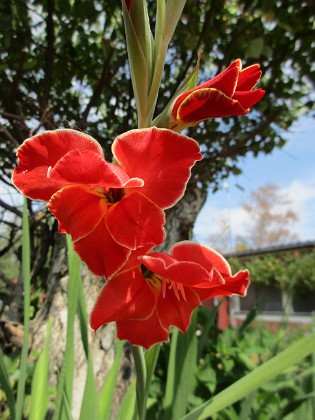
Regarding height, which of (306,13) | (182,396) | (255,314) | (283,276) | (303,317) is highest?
(306,13)

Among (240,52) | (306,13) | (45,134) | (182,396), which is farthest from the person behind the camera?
(240,52)

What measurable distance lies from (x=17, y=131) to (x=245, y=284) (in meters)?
1.41

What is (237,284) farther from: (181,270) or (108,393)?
(108,393)

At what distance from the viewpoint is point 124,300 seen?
1.47 ft

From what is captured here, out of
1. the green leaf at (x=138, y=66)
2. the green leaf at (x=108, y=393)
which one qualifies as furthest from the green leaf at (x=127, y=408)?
the green leaf at (x=138, y=66)

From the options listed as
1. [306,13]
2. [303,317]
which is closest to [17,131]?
[306,13]

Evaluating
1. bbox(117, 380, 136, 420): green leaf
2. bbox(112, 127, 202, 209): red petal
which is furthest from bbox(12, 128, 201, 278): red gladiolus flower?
bbox(117, 380, 136, 420): green leaf

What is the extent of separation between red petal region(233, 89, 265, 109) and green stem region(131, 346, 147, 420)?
317 mm

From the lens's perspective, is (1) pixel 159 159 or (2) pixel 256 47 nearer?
(1) pixel 159 159

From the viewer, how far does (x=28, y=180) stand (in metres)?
0.41

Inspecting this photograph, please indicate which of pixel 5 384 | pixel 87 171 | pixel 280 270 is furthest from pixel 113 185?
pixel 280 270

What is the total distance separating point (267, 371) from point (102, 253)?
24 centimetres

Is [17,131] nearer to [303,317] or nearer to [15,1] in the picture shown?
[15,1]

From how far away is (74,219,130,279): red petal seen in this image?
405 mm
